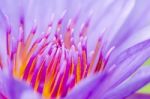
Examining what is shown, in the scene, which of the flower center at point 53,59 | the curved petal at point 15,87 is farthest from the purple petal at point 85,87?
the flower center at point 53,59

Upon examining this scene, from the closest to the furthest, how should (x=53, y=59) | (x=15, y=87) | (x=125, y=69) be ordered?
(x=15, y=87), (x=125, y=69), (x=53, y=59)

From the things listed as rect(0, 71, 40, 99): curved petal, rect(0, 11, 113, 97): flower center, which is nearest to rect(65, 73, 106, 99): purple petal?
rect(0, 71, 40, 99): curved petal

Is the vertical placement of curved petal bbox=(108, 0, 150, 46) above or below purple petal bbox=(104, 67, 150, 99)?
above

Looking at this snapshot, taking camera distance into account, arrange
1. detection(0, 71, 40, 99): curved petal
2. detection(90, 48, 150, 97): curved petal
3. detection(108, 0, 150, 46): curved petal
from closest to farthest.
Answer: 1. detection(0, 71, 40, 99): curved petal
2. detection(90, 48, 150, 97): curved petal
3. detection(108, 0, 150, 46): curved petal

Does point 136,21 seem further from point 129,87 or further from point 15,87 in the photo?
point 15,87

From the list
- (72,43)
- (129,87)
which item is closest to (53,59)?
(72,43)

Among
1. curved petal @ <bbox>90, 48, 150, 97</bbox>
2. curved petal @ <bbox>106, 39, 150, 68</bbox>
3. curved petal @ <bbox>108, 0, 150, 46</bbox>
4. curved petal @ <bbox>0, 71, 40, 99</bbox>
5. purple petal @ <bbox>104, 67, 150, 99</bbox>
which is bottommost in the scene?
curved petal @ <bbox>0, 71, 40, 99</bbox>

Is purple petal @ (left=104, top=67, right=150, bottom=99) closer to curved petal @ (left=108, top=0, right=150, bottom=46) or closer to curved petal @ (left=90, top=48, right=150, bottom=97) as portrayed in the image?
curved petal @ (left=90, top=48, right=150, bottom=97)

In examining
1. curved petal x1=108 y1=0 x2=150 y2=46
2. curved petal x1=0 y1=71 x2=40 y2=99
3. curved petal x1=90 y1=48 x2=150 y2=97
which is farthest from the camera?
curved petal x1=108 y1=0 x2=150 y2=46
